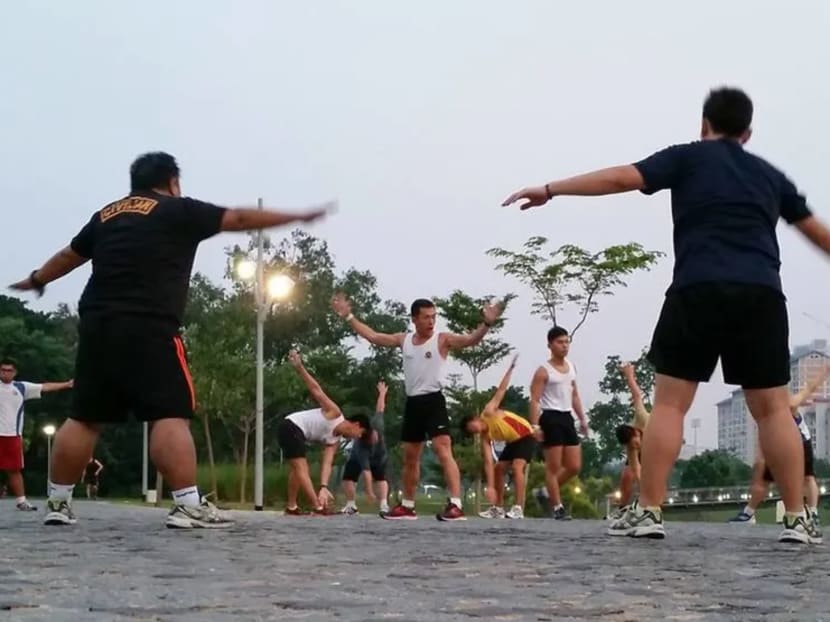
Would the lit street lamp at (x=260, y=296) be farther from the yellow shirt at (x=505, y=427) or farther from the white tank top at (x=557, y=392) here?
the white tank top at (x=557, y=392)

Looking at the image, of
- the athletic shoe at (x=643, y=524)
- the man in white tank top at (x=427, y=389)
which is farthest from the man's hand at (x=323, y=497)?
the athletic shoe at (x=643, y=524)

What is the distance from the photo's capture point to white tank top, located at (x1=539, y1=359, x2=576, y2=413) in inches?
495

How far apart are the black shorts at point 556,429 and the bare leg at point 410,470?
1.45m

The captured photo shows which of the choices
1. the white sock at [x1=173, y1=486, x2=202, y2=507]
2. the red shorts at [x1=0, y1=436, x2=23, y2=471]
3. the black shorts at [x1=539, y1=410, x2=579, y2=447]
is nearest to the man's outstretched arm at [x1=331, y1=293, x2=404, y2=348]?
the black shorts at [x1=539, y1=410, x2=579, y2=447]

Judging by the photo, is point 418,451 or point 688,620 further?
point 418,451

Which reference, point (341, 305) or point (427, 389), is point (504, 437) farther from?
point (341, 305)

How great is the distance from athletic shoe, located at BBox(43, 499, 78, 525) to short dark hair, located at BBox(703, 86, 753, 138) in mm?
4675

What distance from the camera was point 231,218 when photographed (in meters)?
7.42

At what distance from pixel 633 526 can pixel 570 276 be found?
2543 centimetres

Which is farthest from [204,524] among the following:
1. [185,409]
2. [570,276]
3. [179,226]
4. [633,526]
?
[570,276]

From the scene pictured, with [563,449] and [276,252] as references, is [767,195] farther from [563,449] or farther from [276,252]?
[276,252]

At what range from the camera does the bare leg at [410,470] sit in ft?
38.4

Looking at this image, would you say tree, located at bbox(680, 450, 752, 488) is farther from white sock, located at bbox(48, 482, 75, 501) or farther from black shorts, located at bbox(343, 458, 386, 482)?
white sock, located at bbox(48, 482, 75, 501)

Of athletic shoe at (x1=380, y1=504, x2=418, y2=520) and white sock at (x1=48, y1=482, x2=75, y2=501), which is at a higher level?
white sock at (x1=48, y1=482, x2=75, y2=501)
